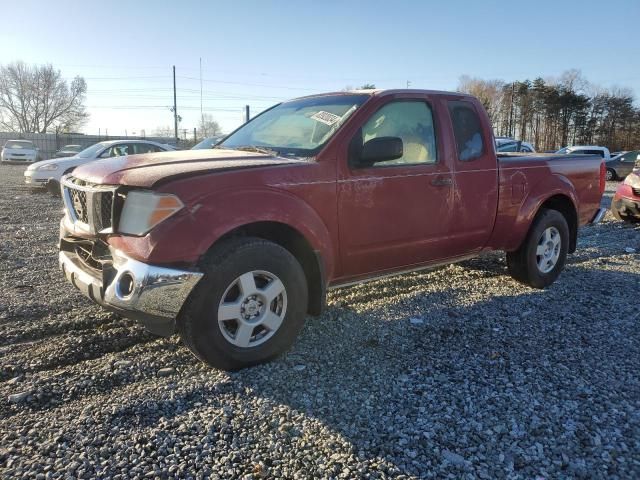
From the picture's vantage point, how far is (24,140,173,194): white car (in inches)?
494

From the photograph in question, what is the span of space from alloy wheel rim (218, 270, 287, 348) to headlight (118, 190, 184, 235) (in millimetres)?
594

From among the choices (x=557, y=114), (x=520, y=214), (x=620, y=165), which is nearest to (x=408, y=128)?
(x=520, y=214)

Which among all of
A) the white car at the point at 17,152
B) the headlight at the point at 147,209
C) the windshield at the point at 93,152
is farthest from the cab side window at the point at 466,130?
the white car at the point at 17,152

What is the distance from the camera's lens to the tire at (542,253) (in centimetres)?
518

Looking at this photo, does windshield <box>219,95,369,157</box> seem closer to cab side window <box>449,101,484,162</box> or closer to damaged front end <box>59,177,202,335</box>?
cab side window <box>449,101,484,162</box>

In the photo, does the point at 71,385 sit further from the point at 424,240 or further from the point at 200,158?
the point at 424,240

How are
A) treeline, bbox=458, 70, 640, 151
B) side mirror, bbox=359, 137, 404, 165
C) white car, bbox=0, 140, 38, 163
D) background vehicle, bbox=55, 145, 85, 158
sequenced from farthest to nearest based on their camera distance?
treeline, bbox=458, 70, 640, 151
white car, bbox=0, 140, 38, 163
background vehicle, bbox=55, 145, 85, 158
side mirror, bbox=359, 137, 404, 165

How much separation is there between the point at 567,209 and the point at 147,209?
4781 millimetres

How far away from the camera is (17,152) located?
97.5ft

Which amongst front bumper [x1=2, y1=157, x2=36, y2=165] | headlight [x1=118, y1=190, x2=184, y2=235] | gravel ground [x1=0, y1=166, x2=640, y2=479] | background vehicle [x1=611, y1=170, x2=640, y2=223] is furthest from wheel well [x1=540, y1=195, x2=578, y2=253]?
front bumper [x1=2, y1=157, x2=36, y2=165]

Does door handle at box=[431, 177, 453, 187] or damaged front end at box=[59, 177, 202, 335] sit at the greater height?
door handle at box=[431, 177, 453, 187]

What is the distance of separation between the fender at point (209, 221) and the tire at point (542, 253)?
292 cm

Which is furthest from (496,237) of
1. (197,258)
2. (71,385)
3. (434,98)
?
(71,385)

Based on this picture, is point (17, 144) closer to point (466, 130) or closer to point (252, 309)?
point (466, 130)
